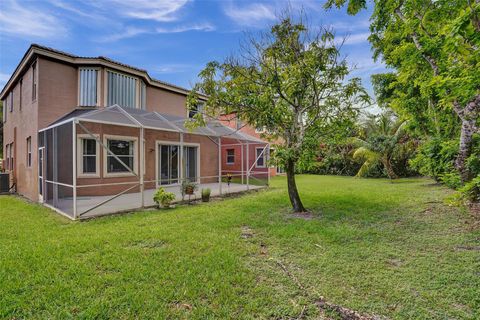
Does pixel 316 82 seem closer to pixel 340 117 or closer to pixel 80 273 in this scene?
pixel 340 117

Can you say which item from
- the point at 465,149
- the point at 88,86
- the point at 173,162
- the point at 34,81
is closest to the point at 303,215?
the point at 465,149

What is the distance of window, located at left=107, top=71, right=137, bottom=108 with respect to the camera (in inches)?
449

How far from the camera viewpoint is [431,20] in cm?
621

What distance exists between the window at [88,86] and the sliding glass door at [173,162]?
3.75 meters

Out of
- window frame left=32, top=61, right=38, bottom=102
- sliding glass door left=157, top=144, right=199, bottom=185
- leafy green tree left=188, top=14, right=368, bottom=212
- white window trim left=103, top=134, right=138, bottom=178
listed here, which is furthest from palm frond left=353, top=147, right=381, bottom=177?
window frame left=32, top=61, right=38, bottom=102

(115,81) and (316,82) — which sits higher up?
(115,81)

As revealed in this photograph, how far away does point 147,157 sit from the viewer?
489 inches

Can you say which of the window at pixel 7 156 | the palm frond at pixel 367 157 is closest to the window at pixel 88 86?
the window at pixel 7 156

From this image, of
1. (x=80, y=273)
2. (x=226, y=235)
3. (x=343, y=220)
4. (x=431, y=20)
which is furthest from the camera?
(x=343, y=220)

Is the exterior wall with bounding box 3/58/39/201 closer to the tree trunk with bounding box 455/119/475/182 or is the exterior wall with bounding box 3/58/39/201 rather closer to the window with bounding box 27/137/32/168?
the window with bounding box 27/137/32/168

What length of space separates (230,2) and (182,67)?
6.11 metres

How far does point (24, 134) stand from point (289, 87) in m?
12.8

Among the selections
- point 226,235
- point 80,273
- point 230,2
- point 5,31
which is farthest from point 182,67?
point 80,273

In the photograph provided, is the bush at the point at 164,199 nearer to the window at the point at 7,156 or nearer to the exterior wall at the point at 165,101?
the exterior wall at the point at 165,101
